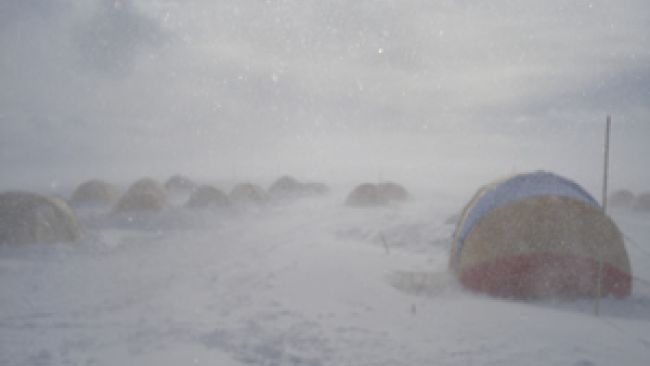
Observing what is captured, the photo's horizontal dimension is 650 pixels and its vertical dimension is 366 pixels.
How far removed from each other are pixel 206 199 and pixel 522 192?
21.0m

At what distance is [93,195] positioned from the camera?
29.3 meters

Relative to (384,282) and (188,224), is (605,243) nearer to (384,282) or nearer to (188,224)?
(384,282)

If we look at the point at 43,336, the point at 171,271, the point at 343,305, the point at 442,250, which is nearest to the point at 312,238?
the point at 442,250

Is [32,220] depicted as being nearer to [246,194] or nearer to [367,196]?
[246,194]

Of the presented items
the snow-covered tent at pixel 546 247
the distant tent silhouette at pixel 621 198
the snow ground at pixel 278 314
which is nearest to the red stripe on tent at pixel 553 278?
the snow-covered tent at pixel 546 247

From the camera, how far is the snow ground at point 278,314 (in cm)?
576

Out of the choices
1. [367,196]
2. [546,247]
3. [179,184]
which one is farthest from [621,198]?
[179,184]

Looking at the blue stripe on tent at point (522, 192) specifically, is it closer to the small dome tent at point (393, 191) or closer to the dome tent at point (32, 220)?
the dome tent at point (32, 220)

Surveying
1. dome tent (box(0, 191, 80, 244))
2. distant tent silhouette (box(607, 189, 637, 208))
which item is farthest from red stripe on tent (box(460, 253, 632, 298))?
distant tent silhouette (box(607, 189, 637, 208))

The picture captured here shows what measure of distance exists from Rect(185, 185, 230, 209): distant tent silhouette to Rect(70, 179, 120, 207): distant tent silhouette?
7168 millimetres

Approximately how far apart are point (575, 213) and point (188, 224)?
16725mm

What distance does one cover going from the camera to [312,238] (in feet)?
54.1

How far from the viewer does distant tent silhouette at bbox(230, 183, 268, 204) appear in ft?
102

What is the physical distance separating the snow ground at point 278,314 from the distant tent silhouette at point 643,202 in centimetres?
1974
